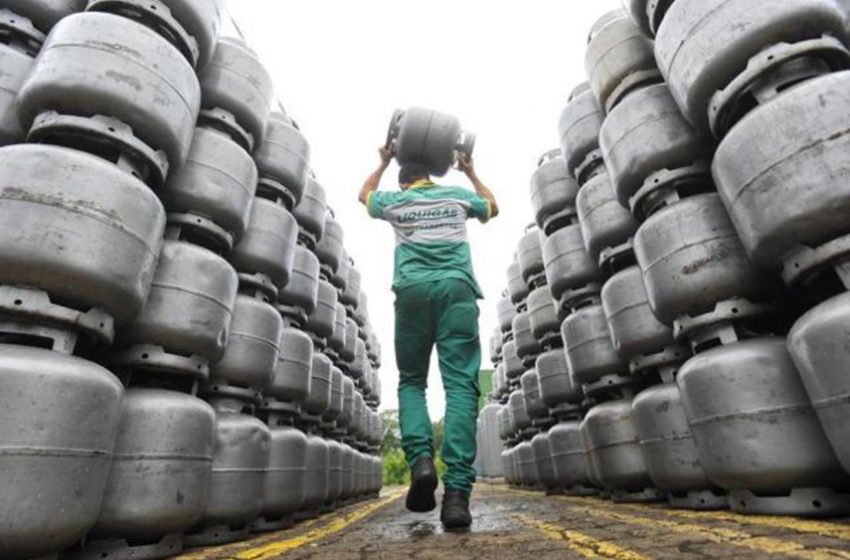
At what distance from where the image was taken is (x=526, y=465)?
727 centimetres

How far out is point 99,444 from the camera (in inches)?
77.4

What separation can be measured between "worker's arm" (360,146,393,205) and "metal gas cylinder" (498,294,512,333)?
237 inches

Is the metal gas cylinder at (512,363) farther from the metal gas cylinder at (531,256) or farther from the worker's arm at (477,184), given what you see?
the worker's arm at (477,184)

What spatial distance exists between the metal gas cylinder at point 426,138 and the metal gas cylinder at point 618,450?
93.9 inches

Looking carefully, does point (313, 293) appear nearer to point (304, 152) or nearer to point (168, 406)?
point (304, 152)

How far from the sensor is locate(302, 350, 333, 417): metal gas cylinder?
4.95m

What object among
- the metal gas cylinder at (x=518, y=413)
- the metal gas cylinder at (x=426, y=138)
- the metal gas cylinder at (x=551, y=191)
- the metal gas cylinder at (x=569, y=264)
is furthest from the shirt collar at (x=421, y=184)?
the metal gas cylinder at (x=518, y=413)

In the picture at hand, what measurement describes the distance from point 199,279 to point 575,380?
127 inches

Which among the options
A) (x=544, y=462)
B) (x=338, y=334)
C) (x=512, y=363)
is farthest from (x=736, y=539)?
(x=512, y=363)

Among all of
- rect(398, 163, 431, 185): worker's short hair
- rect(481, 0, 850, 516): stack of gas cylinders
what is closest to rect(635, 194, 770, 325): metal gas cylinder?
rect(481, 0, 850, 516): stack of gas cylinders

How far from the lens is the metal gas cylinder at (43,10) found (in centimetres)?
266

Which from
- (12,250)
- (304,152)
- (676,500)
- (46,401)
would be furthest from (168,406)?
(676,500)

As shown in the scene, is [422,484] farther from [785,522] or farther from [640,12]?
[640,12]

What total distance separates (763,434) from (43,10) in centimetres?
431
